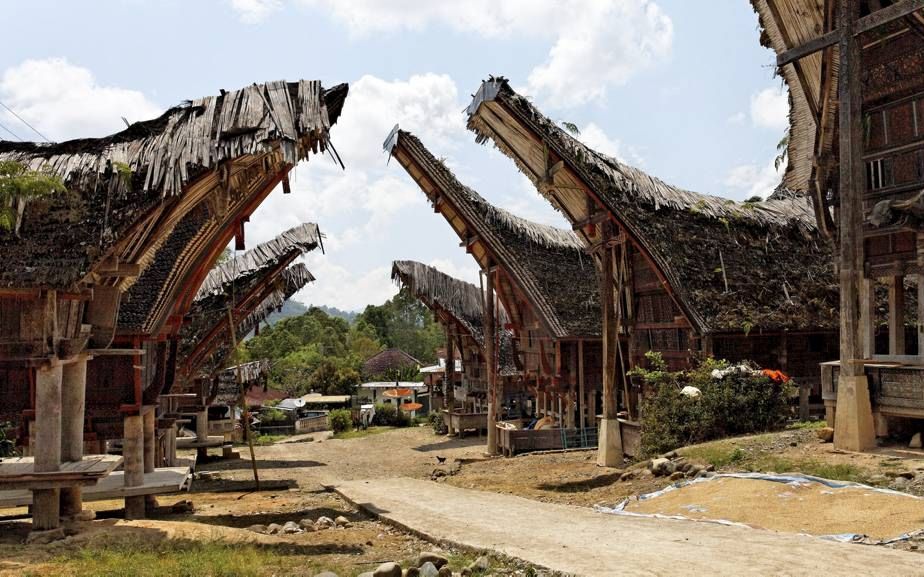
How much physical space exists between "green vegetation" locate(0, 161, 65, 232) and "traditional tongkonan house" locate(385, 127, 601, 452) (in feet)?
38.2

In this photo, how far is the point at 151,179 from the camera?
10406 mm

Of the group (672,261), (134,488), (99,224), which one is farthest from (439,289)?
(99,224)

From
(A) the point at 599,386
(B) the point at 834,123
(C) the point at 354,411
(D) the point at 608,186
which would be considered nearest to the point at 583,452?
(A) the point at 599,386

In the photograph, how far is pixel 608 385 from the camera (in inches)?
650

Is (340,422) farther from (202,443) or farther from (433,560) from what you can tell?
(433,560)

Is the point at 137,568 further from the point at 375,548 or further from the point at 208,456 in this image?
the point at 208,456

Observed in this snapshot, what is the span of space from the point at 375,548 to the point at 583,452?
1090 cm

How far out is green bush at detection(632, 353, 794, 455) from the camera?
1405 cm

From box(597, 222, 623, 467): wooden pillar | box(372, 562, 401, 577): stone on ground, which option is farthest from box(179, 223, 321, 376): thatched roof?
box(372, 562, 401, 577): stone on ground

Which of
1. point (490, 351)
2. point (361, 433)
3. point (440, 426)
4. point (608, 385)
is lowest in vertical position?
point (361, 433)

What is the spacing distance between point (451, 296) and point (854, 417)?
63.4 ft

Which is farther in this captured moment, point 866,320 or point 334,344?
point 334,344

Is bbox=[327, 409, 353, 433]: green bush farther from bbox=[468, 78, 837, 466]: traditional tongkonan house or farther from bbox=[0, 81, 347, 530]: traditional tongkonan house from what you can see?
bbox=[0, 81, 347, 530]: traditional tongkonan house

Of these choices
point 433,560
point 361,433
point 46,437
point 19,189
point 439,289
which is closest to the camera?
point 433,560
